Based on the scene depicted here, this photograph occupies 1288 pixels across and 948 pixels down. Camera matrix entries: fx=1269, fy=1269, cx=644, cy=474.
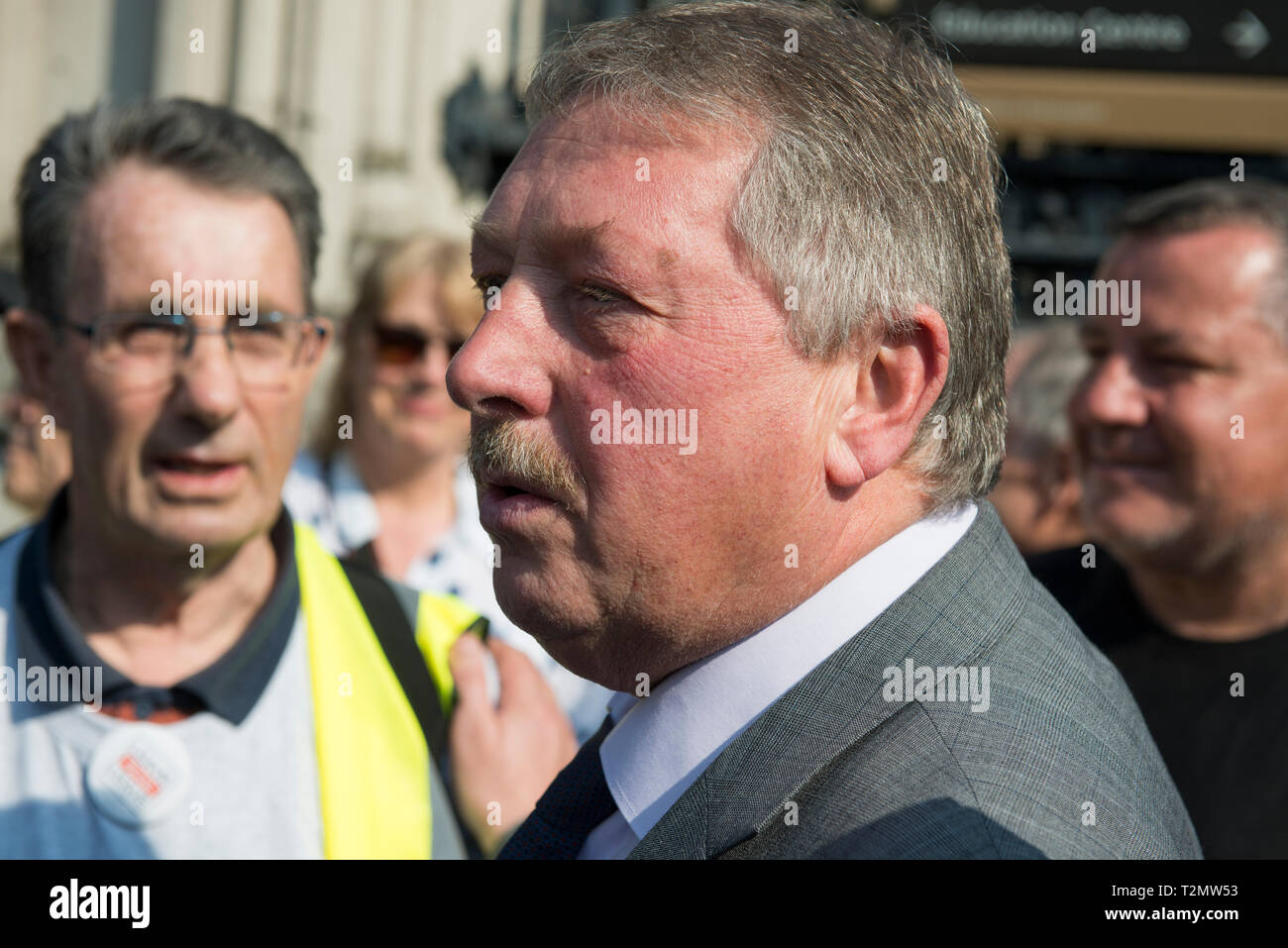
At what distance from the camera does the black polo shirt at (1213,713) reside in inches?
108

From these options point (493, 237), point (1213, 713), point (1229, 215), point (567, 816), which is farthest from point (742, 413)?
point (1229, 215)

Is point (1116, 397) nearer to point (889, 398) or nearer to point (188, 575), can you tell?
point (889, 398)

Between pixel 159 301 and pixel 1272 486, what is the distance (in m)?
2.68

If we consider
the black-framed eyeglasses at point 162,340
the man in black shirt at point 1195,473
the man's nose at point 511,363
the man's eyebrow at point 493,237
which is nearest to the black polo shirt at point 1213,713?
the man in black shirt at point 1195,473

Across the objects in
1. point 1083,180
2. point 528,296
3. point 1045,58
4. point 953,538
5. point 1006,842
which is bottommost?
point 1006,842

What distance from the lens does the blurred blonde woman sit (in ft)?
14.1

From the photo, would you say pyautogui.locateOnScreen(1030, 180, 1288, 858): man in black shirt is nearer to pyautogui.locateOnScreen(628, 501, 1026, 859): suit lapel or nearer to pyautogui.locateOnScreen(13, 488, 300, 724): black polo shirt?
pyautogui.locateOnScreen(628, 501, 1026, 859): suit lapel

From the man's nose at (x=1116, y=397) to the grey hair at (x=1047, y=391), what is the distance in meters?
1.14

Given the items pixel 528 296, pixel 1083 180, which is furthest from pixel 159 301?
pixel 1083 180

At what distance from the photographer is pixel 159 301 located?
245cm

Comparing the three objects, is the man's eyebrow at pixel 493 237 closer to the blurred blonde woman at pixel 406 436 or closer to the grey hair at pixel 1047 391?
the blurred blonde woman at pixel 406 436

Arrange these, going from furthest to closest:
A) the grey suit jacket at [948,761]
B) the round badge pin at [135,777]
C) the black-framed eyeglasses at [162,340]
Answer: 1. the black-framed eyeglasses at [162,340]
2. the round badge pin at [135,777]
3. the grey suit jacket at [948,761]

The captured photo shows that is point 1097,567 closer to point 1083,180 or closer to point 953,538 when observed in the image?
point 953,538
